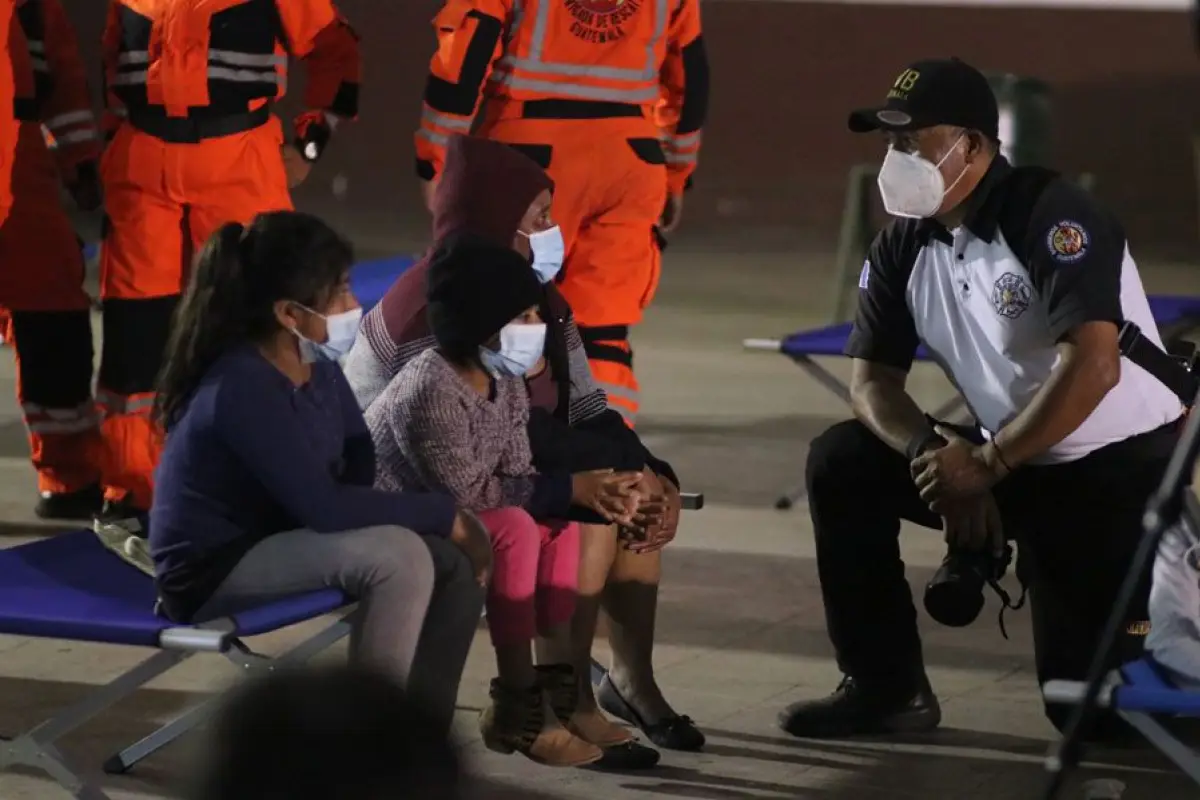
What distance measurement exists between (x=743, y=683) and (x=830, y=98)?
23.3 ft

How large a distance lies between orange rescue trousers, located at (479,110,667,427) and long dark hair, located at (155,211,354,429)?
1518 millimetres

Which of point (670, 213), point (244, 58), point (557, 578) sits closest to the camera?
point (557, 578)

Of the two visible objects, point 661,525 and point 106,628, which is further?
point 661,525

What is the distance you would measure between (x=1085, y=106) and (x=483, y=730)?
25.2 feet

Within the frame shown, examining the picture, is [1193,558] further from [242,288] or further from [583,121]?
[583,121]

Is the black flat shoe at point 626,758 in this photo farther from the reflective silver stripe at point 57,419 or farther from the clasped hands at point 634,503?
the reflective silver stripe at point 57,419

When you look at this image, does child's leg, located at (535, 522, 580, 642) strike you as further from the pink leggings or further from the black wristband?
the black wristband

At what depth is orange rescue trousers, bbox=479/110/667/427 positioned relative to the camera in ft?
16.5

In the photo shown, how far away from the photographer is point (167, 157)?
5.19 m

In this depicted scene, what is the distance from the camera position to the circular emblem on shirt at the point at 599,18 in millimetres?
5098

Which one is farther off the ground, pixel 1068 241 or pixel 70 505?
pixel 1068 241

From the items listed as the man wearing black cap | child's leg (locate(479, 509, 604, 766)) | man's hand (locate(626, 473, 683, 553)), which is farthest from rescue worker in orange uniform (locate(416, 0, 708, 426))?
child's leg (locate(479, 509, 604, 766))

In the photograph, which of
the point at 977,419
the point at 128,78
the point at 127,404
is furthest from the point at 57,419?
the point at 977,419

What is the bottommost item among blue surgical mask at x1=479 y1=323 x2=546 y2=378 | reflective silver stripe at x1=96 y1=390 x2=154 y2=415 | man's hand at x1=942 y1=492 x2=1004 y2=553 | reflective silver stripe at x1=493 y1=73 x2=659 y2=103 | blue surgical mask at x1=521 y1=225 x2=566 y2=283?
reflective silver stripe at x1=96 y1=390 x2=154 y2=415
